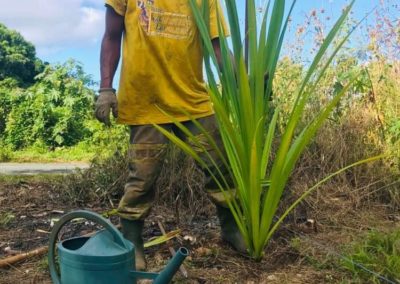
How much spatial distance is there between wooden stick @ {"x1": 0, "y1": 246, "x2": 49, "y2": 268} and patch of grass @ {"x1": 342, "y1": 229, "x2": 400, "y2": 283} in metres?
1.59

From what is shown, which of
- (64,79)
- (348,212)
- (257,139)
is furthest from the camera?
(64,79)

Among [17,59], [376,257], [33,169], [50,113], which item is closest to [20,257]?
[376,257]

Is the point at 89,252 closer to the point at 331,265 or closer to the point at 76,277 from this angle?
the point at 76,277

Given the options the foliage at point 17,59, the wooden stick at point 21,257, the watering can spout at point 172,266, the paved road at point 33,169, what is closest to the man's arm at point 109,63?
the wooden stick at point 21,257

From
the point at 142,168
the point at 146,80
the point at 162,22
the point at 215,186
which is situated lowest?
the point at 215,186

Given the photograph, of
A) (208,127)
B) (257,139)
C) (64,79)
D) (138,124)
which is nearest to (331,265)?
(257,139)

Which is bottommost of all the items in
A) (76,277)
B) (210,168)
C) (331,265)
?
(331,265)

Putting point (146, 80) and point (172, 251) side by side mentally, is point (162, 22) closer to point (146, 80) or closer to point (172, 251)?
point (146, 80)

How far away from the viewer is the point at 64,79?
1308 cm

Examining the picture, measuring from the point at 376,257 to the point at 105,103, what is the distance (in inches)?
59.0

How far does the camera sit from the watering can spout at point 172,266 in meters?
1.71

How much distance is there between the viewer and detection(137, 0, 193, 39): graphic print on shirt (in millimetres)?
Answer: 2502

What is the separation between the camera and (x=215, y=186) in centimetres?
275

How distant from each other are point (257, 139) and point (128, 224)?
0.81 metres
